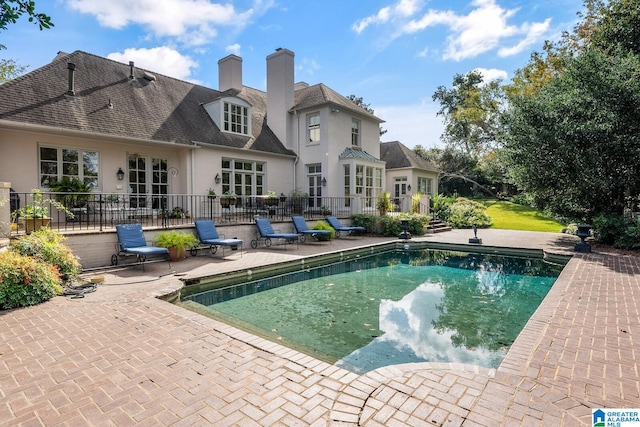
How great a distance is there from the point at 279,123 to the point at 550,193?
14.8 meters

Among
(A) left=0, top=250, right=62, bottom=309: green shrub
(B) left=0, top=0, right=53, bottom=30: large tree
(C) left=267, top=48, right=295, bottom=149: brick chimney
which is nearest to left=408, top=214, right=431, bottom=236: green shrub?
(C) left=267, top=48, right=295, bottom=149: brick chimney

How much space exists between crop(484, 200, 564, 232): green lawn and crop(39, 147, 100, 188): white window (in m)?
22.8

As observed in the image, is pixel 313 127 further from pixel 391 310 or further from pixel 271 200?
pixel 391 310

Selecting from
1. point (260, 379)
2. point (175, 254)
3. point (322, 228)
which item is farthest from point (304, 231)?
point (260, 379)

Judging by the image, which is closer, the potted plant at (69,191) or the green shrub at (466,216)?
the potted plant at (69,191)

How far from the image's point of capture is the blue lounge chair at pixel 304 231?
13.6 metres

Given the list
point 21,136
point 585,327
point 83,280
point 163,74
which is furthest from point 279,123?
point 585,327

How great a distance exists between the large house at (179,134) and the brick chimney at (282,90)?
61mm

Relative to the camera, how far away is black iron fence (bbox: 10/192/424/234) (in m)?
9.57

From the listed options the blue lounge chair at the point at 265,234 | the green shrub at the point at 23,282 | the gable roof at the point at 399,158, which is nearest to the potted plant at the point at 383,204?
the blue lounge chair at the point at 265,234

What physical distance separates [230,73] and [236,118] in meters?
4.31

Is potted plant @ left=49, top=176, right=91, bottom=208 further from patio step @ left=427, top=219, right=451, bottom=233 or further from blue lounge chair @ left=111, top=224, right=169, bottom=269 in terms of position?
patio step @ left=427, top=219, right=451, bottom=233

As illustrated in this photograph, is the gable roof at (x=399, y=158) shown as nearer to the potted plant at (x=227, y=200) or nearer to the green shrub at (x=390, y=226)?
the green shrub at (x=390, y=226)

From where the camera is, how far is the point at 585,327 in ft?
15.2
